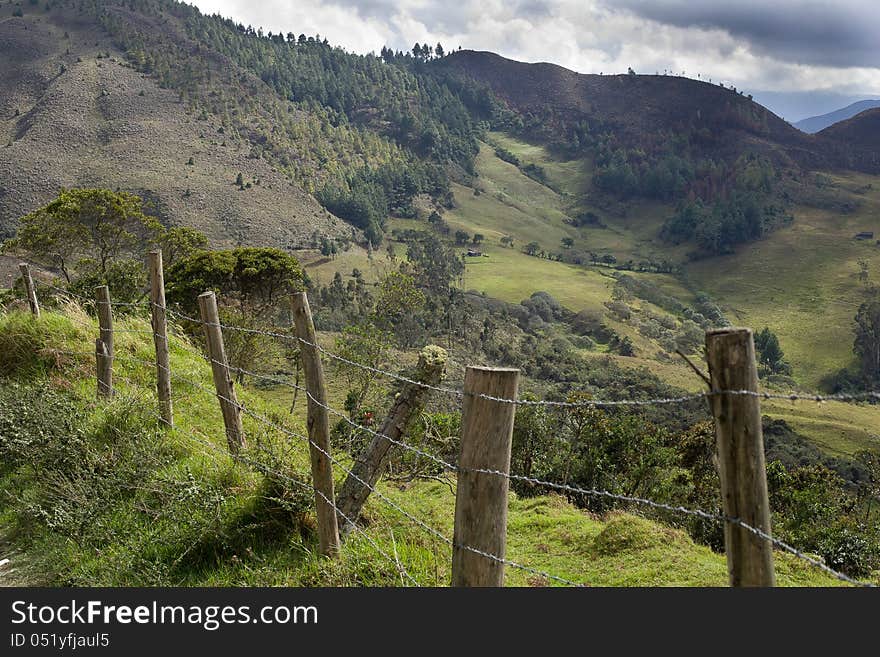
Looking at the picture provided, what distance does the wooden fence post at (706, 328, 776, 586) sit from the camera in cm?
238

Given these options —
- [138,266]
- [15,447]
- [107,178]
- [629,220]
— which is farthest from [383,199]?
[15,447]

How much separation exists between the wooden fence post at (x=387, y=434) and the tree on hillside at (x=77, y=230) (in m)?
28.0

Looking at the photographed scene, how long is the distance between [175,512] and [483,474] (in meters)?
3.02

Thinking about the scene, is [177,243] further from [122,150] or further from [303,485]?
[122,150]

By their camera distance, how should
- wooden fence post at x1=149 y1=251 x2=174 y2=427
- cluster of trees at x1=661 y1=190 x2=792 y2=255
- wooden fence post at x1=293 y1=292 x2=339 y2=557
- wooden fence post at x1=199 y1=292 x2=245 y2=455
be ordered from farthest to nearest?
cluster of trees at x1=661 y1=190 x2=792 y2=255, wooden fence post at x1=149 y1=251 x2=174 y2=427, wooden fence post at x1=199 y1=292 x2=245 y2=455, wooden fence post at x1=293 y1=292 x2=339 y2=557

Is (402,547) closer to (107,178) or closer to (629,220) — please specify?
(107,178)

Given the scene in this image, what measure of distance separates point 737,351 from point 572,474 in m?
18.1

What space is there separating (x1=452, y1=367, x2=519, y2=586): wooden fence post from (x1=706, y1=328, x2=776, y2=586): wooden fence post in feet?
2.67

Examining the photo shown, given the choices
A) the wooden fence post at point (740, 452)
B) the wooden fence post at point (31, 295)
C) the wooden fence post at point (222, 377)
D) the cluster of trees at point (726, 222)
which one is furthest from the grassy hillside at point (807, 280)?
the wooden fence post at point (740, 452)

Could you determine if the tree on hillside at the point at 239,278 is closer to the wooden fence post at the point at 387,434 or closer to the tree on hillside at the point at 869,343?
the wooden fence post at the point at 387,434

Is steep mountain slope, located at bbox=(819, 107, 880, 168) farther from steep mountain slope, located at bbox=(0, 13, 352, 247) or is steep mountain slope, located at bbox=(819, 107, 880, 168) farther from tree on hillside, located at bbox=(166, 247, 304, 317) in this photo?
tree on hillside, located at bbox=(166, 247, 304, 317)

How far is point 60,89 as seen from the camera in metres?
108

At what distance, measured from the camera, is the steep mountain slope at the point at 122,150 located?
85.0 meters

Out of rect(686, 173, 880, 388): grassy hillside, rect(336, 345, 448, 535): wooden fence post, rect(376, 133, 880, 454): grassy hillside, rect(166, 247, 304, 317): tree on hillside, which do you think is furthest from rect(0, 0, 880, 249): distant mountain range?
rect(336, 345, 448, 535): wooden fence post
